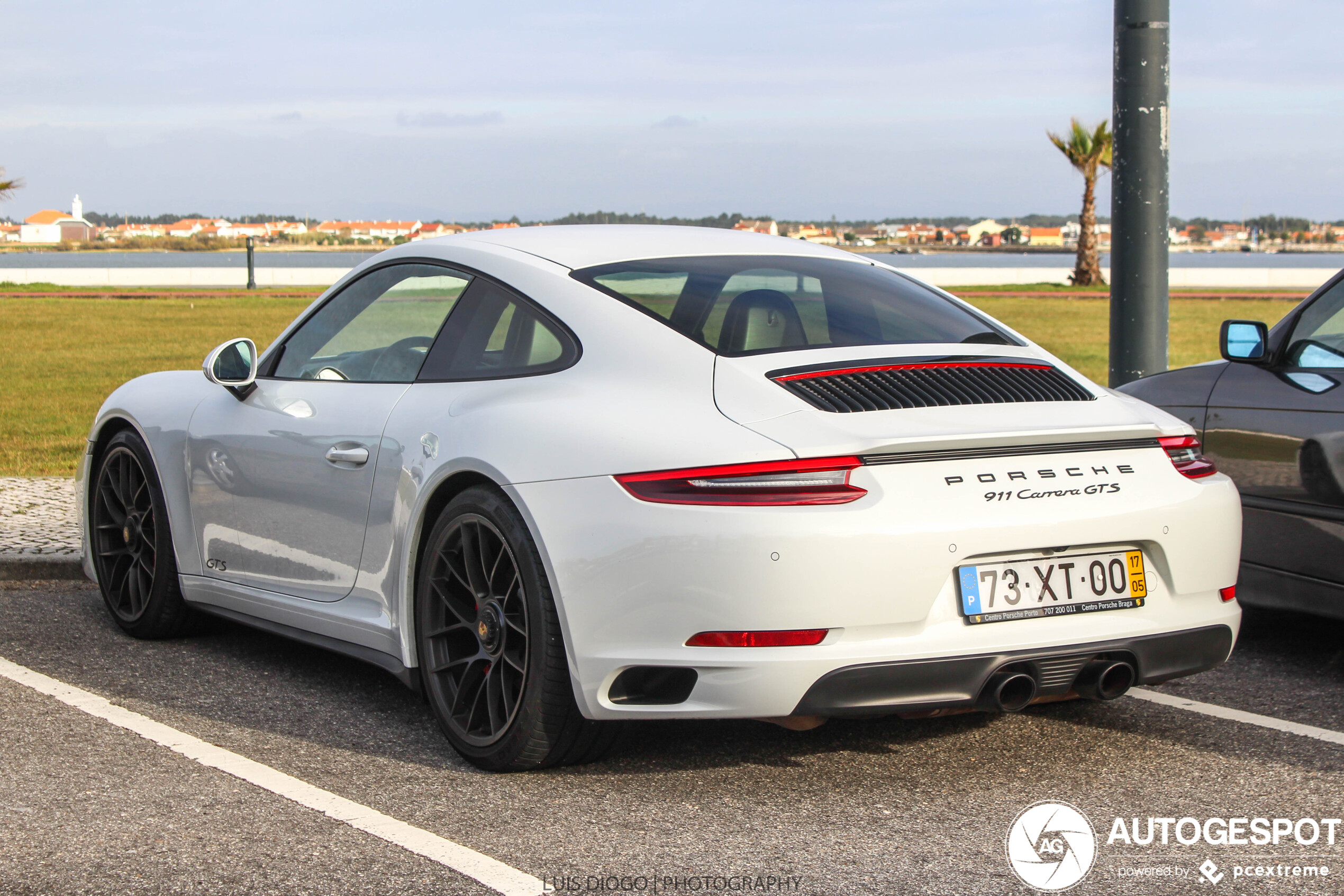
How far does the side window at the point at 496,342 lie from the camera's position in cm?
399

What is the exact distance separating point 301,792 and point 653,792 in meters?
0.91

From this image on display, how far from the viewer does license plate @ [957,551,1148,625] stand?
3441mm

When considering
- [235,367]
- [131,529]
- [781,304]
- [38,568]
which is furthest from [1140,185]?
[38,568]

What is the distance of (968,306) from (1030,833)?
5.84 ft

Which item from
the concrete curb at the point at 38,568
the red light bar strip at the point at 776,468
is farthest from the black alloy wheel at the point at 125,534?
the red light bar strip at the point at 776,468

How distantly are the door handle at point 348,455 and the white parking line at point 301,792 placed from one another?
893 millimetres

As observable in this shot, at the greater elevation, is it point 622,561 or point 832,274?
point 832,274

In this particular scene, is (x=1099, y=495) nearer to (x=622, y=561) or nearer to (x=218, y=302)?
(x=622, y=561)

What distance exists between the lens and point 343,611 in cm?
441

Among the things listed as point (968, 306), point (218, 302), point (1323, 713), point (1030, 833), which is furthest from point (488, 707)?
point (218, 302)

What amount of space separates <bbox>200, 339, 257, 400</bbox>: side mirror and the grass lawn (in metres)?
5.17

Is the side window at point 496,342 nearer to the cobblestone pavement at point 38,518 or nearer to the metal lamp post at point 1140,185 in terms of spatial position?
the cobblestone pavement at point 38,518

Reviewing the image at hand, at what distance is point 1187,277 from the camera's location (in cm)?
5681

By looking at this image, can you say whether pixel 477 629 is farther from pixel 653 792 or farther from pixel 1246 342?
pixel 1246 342
